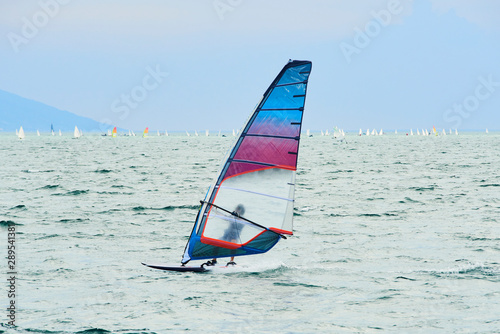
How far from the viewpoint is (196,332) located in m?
11.0

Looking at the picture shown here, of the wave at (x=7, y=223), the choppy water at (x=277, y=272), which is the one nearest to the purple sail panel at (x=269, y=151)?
the choppy water at (x=277, y=272)

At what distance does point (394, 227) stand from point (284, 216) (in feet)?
27.3

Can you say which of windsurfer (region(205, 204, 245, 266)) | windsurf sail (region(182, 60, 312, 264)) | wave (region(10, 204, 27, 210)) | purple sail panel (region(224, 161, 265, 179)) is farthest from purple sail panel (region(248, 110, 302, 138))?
wave (region(10, 204, 27, 210))

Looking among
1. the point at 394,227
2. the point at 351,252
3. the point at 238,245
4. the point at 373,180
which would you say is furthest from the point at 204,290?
the point at 373,180

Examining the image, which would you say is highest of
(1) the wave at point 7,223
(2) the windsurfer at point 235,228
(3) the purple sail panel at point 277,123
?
(3) the purple sail panel at point 277,123

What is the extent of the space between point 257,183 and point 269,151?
78 cm

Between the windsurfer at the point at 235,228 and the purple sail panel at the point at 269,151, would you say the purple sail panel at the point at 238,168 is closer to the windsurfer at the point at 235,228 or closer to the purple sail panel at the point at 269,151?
the purple sail panel at the point at 269,151

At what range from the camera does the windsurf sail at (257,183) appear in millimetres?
13953

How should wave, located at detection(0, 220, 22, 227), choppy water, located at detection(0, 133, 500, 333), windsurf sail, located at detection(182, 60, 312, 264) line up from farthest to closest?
wave, located at detection(0, 220, 22, 227), windsurf sail, located at detection(182, 60, 312, 264), choppy water, located at detection(0, 133, 500, 333)

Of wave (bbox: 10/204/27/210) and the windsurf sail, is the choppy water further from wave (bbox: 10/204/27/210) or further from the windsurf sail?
the windsurf sail

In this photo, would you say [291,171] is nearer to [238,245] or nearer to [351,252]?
[238,245]

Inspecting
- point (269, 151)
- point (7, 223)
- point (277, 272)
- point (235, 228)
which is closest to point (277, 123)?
point (269, 151)

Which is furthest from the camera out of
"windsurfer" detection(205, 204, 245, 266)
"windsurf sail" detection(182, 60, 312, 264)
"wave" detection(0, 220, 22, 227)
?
"wave" detection(0, 220, 22, 227)

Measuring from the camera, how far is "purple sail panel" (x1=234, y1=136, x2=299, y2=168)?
14.1 meters
